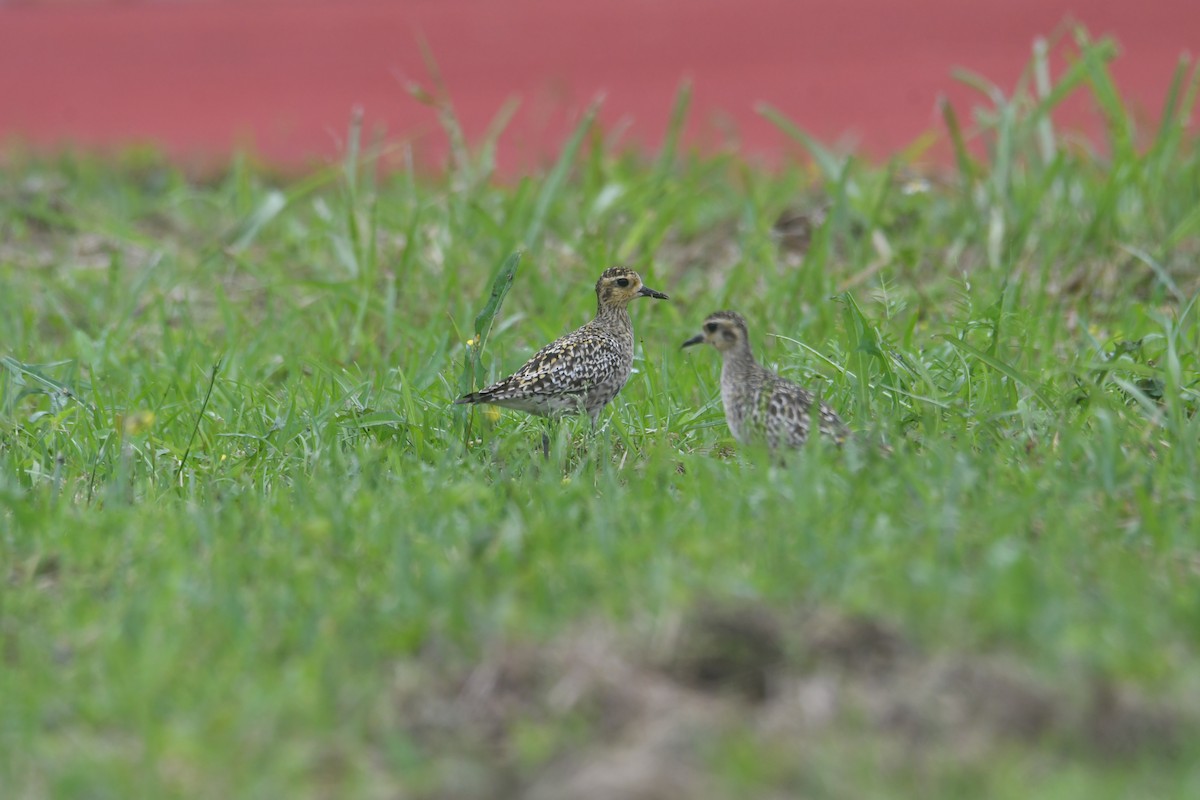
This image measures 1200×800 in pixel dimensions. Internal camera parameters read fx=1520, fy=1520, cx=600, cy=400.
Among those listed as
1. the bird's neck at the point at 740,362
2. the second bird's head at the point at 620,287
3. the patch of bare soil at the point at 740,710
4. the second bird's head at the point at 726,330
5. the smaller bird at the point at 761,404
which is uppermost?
the second bird's head at the point at 620,287

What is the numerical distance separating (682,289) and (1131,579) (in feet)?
16.1

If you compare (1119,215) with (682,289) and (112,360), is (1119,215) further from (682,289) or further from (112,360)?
(112,360)

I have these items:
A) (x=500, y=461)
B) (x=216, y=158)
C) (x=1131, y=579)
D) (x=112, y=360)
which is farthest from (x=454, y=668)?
(x=216, y=158)

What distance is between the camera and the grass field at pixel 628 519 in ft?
11.6

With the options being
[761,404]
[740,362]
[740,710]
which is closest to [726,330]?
[740,362]

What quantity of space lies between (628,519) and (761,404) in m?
0.88

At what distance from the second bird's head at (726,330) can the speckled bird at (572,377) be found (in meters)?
0.49

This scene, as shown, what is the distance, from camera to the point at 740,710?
366 cm

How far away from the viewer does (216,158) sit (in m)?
13.3

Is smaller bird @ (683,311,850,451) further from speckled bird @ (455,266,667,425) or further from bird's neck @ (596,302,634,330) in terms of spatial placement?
bird's neck @ (596,302,634,330)

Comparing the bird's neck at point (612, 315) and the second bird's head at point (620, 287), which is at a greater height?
the second bird's head at point (620, 287)

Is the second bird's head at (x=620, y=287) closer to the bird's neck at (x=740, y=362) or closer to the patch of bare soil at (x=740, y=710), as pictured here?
the bird's neck at (x=740, y=362)

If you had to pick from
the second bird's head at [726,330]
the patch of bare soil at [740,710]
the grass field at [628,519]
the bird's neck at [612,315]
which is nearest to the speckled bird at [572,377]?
the bird's neck at [612,315]

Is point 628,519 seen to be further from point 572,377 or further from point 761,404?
point 572,377
